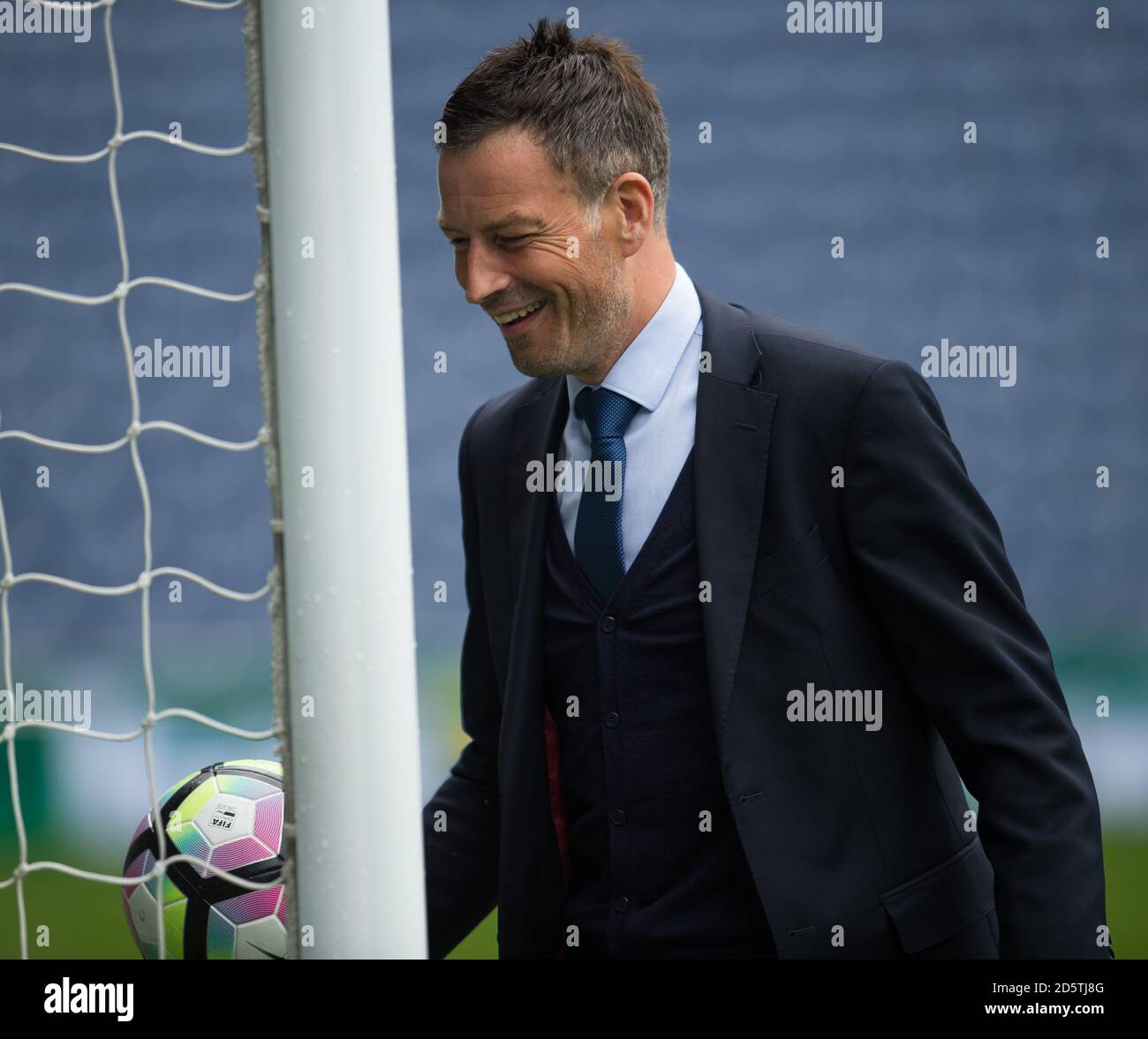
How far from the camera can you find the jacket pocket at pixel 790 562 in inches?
51.1

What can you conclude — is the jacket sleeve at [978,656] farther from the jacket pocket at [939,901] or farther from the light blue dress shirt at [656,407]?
the light blue dress shirt at [656,407]

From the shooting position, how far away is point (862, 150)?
5.43m

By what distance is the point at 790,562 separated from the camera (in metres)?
1.30

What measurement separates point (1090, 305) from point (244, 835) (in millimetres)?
4590

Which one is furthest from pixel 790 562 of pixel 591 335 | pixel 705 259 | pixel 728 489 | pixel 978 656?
pixel 705 259

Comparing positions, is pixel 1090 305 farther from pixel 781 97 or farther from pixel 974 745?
pixel 974 745

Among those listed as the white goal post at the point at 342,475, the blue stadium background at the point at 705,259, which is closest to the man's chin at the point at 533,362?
the white goal post at the point at 342,475

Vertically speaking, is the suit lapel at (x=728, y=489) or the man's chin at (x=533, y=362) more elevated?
the man's chin at (x=533, y=362)

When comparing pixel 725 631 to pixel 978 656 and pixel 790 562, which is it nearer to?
pixel 790 562

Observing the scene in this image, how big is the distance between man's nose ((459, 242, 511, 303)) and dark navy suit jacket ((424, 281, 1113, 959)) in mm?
236

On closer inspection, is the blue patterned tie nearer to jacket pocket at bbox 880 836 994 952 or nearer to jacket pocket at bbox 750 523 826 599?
jacket pocket at bbox 750 523 826 599

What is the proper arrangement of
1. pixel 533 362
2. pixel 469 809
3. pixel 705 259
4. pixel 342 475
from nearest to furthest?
pixel 342 475
pixel 533 362
pixel 469 809
pixel 705 259

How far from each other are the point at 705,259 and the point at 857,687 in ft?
14.2
